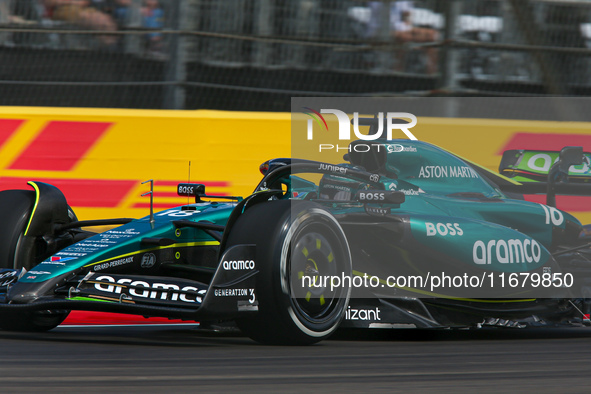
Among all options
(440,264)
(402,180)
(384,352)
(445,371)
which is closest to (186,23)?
(402,180)

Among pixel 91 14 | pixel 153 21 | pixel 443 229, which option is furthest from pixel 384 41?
pixel 443 229

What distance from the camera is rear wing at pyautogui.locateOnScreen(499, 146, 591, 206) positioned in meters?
5.36

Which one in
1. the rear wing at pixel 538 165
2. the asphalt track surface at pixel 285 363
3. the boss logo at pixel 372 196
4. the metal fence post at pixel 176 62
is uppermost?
the metal fence post at pixel 176 62

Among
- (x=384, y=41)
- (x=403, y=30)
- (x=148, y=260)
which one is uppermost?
(x=403, y=30)

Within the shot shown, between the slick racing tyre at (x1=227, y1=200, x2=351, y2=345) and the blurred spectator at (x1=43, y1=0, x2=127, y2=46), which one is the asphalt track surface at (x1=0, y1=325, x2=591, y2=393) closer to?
the slick racing tyre at (x1=227, y1=200, x2=351, y2=345)

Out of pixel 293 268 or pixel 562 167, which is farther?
pixel 562 167

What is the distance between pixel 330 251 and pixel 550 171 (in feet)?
6.07

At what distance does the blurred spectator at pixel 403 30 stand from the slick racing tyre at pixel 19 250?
378 centimetres

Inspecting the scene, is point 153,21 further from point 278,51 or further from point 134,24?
point 278,51

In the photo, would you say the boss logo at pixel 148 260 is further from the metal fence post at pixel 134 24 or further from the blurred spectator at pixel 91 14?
the blurred spectator at pixel 91 14

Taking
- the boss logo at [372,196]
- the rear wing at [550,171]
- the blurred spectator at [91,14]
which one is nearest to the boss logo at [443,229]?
the boss logo at [372,196]

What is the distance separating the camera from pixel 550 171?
5.41 metres

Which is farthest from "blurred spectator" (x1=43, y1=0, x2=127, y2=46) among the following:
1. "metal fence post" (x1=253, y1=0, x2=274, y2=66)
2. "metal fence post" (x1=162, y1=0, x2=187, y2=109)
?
"metal fence post" (x1=253, y1=0, x2=274, y2=66)

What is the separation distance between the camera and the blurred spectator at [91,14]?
782cm
